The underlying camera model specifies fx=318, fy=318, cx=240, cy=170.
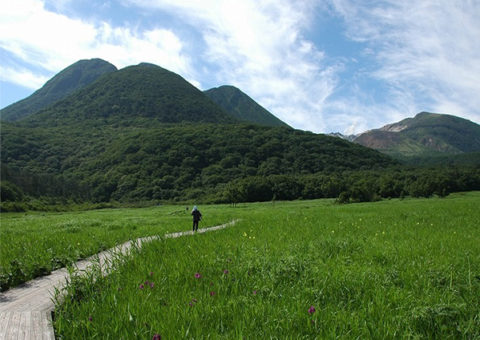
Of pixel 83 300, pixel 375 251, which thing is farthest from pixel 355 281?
pixel 83 300

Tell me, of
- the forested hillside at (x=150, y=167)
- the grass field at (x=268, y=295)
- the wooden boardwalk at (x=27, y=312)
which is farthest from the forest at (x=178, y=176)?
the wooden boardwalk at (x=27, y=312)

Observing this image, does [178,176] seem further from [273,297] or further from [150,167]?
[273,297]

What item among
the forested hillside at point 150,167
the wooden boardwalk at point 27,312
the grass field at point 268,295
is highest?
the forested hillside at point 150,167

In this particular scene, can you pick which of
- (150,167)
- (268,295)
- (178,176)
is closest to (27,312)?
(268,295)

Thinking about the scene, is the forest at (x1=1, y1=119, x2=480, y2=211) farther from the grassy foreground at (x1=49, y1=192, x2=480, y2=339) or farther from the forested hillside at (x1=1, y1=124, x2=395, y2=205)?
the grassy foreground at (x1=49, y1=192, x2=480, y2=339)

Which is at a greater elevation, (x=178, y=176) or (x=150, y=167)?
(x=150, y=167)

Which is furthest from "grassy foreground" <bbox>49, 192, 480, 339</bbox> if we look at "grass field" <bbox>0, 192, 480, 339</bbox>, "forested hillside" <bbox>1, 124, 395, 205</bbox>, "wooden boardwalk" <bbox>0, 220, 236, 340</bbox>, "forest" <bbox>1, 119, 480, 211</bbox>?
"forested hillside" <bbox>1, 124, 395, 205</bbox>

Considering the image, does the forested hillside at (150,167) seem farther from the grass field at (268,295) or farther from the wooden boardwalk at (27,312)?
the wooden boardwalk at (27,312)

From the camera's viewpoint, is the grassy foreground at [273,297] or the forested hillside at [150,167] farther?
the forested hillside at [150,167]

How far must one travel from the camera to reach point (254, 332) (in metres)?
3.62

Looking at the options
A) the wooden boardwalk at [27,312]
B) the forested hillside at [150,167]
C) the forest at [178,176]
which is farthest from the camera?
the forested hillside at [150,167]

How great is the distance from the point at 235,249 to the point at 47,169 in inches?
8197

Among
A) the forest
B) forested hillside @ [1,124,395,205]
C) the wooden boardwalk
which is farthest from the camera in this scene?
forested hillside @ [1,124,395,205]

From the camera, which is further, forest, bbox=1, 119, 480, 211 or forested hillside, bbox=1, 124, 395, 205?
forested hillside, bbox=1, 124, 395, 205
